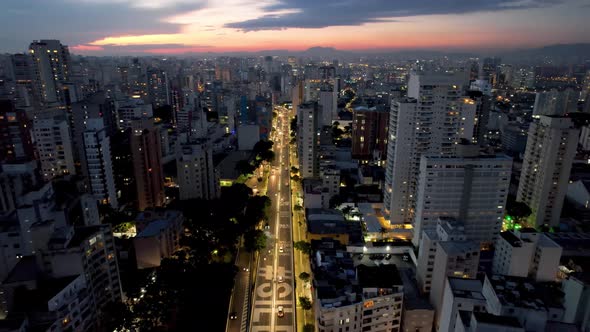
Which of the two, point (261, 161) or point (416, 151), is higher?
point (416, 151)

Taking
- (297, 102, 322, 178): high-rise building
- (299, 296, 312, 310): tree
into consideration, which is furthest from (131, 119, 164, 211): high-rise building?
(299, 296, 312, 310): tree

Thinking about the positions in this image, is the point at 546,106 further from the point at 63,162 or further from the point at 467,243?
the point at 63,162

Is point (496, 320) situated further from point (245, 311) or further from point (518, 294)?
point (245, 311)

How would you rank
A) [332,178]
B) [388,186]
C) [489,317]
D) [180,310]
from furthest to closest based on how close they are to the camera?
[332,178]
[388,186]
[180,310]
[489,317]

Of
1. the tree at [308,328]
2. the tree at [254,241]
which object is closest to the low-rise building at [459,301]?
the tree at [308,328]

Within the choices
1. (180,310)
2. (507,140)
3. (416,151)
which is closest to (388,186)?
(416,151)

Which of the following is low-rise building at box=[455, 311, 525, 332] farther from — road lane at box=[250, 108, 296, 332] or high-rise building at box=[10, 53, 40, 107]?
high-rise building at box=[10, 53, 40, 107]
